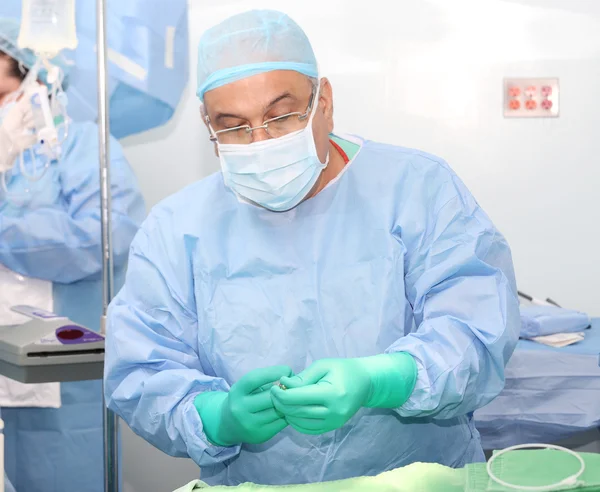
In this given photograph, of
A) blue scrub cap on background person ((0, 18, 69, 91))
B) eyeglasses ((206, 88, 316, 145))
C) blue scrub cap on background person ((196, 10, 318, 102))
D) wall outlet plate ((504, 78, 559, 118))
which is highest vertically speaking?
blue scrub cap on background person ((0, 18, 69, 91))

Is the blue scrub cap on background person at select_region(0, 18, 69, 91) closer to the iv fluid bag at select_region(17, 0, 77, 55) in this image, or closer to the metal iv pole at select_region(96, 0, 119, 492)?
the iv fluid bag at select_region(17, 0, 77, 55)

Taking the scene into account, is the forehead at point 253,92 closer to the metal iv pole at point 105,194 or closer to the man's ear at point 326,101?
the man's ear at point 326,101

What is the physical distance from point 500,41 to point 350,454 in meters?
1.80

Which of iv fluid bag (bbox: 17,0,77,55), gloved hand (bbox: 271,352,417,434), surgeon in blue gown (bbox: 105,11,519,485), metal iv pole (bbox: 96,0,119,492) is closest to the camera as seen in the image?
gloved hand (bbox: 271,352,417,434)

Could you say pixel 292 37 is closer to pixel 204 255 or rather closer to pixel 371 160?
pixel 371 160

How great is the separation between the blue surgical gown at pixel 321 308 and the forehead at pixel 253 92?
0.21 m

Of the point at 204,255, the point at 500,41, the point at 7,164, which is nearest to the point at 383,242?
the point at 204,255

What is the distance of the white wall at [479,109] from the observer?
2.74 metres

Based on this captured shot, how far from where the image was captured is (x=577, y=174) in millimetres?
2764

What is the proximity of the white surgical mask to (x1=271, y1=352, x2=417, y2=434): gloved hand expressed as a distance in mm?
371

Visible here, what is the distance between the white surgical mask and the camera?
56.9 inches

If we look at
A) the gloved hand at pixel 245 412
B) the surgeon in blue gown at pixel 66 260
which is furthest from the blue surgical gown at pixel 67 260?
the gloved hand at pixel 245 412

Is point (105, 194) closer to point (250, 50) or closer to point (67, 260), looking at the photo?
point (67, 260)

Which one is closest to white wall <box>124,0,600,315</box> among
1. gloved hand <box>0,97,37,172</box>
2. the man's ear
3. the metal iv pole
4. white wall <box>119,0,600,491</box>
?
white wall <box>119,0,600,491</box>
